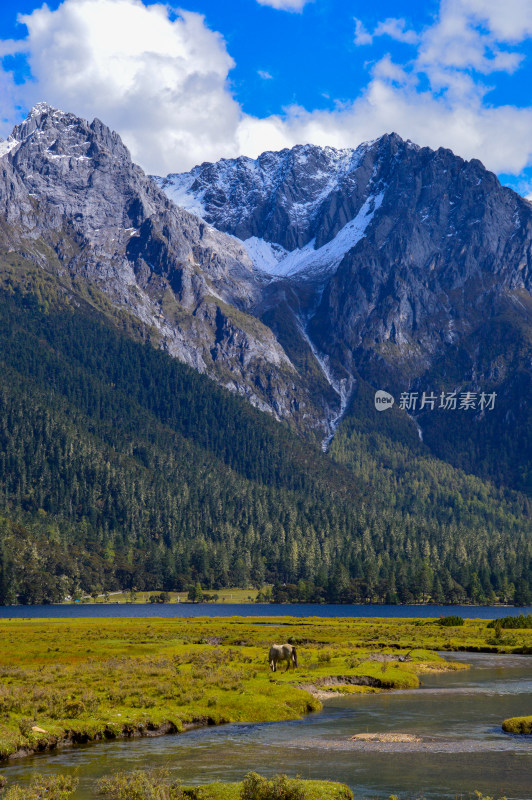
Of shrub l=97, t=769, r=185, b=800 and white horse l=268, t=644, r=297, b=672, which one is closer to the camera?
shrub l=97, t=769, r=185, b=800

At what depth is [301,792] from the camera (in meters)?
38.1

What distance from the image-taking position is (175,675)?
241 feet

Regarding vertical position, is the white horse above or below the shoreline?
above

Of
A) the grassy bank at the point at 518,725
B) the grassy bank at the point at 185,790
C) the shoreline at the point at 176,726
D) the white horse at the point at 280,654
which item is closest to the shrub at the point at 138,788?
the grassy bank at the point at 185,790

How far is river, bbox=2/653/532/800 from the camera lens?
43.1 meters

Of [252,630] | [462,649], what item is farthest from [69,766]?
[252,630]

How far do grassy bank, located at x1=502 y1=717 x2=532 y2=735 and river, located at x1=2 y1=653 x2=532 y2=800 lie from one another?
32.9 inches

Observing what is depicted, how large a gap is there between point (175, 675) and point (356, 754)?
28105mm

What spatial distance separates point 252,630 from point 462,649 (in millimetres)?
38492

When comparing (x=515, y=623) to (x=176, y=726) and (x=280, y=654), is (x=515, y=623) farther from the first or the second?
(x=176, y=726)

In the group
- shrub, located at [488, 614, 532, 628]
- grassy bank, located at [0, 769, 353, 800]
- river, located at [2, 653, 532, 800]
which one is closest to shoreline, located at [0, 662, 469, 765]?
river, located at [2, 653, 532, 800]

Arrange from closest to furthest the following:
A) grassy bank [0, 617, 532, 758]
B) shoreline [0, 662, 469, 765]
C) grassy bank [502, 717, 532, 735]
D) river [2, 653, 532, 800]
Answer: river [2, 653, 532, 800]
shoreline [0, 662, 469, 765]
grassy bank [0, 617, 532, 758]
grassy bank [502, 717, 532, 735]

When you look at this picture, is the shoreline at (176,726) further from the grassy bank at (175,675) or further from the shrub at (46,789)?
the shrub at (46,789)

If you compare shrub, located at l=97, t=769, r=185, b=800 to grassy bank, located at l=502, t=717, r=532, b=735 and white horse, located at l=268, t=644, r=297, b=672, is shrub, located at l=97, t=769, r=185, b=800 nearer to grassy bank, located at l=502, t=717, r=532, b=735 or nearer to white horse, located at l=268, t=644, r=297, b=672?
grassy bank, located at l=502, t=717, r=532, b=735
